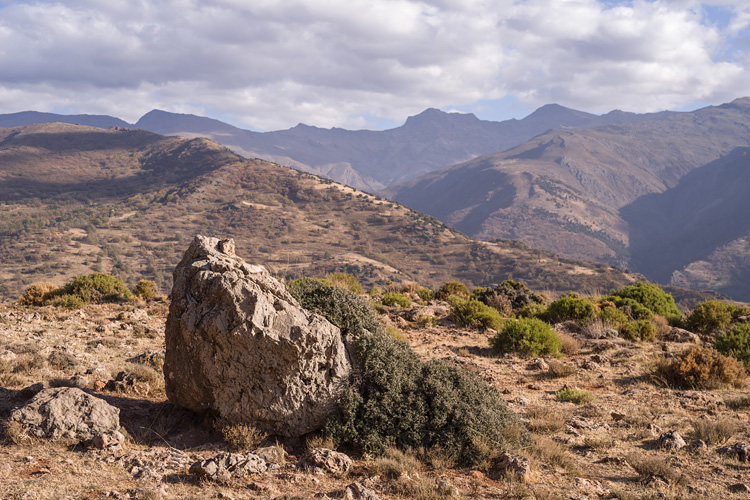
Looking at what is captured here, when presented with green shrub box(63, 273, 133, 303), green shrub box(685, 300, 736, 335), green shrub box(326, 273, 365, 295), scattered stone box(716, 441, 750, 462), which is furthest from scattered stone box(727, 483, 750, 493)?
green shrub box(63, 273, 133, 303)

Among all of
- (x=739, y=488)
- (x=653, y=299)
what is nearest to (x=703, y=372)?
(x=739, y=488)

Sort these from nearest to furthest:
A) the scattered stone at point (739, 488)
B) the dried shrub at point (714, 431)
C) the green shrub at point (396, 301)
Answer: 1. the scattered stone at point (739, 488)
2. the dried shrub at point (714, 431)
3. the green shrub at point (396, 301)

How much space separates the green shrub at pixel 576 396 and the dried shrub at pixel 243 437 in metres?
5.23

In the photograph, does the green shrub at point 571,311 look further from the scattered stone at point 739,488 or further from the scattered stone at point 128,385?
the scattered stone at point 128,385

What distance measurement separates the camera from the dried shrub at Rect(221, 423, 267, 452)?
5363mm

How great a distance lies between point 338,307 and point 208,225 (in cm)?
10232

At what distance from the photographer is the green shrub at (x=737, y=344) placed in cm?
973

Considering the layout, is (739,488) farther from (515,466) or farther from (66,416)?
(66,416)

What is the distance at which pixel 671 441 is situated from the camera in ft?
19.2

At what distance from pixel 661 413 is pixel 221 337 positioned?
674cm

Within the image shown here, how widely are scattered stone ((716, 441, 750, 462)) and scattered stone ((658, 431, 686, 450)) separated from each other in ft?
1.36

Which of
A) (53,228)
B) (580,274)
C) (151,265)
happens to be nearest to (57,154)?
(53,228)

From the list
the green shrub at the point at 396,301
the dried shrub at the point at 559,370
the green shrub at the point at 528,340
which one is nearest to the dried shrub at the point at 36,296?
the green shrub at the point at 396,301

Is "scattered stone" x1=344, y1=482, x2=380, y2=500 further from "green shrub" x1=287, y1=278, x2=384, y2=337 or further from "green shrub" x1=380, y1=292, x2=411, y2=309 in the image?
"green shrub" x1=380, y1=292, x2=411, y2=309
